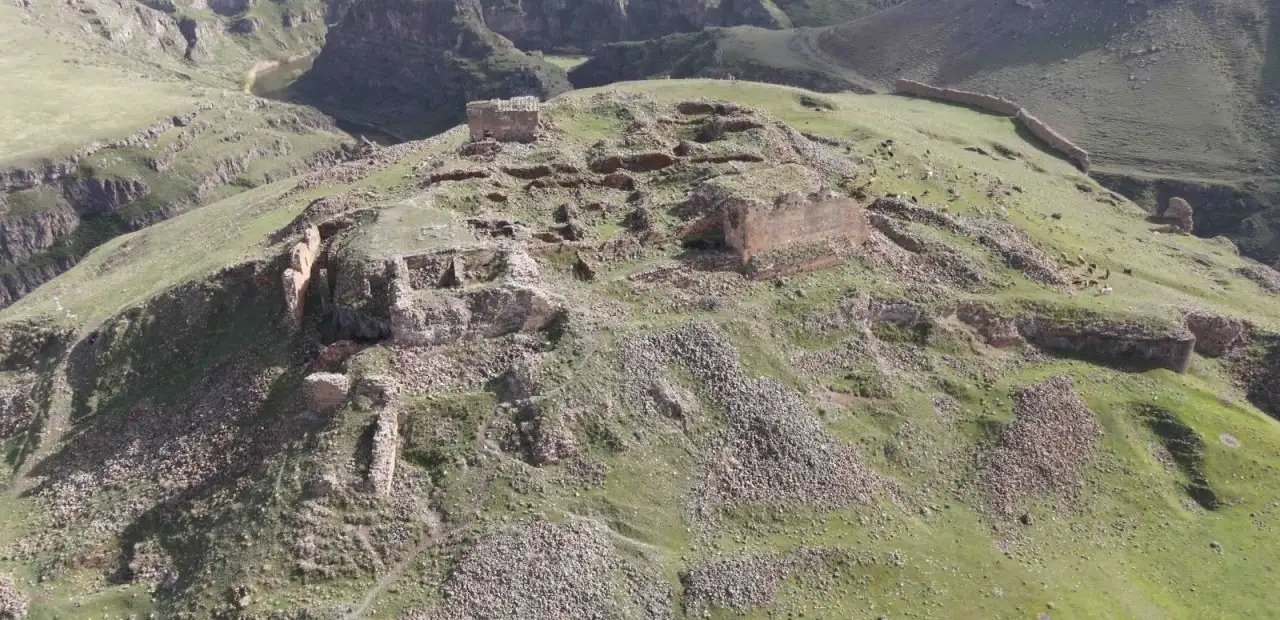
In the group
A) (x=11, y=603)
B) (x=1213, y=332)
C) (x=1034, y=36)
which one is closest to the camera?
(x=11, y=603)

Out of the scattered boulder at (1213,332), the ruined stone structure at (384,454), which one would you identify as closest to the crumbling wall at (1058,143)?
the scattered boulder at (1213,332)

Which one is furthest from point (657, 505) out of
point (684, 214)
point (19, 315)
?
point (19, 315)

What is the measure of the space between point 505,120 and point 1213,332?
43.5 m

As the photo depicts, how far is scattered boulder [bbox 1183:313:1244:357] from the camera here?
43.6 metres

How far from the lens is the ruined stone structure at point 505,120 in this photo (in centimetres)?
5053

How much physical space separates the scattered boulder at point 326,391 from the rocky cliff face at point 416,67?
131 m

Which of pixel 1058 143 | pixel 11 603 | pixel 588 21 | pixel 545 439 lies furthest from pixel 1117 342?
pixel 588 21

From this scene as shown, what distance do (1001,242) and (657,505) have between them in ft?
99.4

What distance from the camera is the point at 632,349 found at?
33969mm

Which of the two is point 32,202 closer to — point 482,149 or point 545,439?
point 482,149

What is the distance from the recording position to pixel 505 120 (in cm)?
5072

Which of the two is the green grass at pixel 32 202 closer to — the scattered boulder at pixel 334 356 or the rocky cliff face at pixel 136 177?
the rocky cliff face at pixel 136 177

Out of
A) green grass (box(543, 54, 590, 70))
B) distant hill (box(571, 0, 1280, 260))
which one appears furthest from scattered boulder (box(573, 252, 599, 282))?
green grass (box(543, 54, 590, 70))

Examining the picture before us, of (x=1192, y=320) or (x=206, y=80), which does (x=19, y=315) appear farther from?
(x=206, y=80)
